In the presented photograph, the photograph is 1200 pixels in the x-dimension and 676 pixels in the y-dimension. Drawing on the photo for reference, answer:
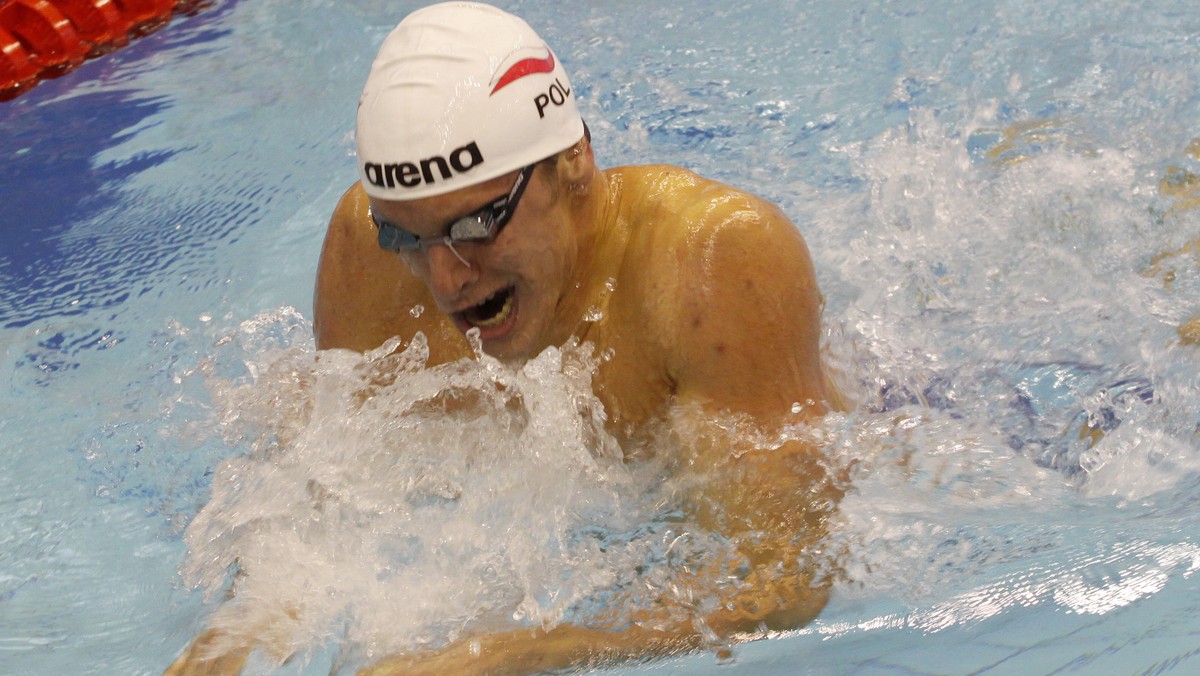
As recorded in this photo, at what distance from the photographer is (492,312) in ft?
6.76

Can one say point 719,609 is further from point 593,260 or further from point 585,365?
point 593,260

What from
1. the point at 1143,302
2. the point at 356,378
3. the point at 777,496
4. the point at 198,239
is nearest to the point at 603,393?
the point at 777,496

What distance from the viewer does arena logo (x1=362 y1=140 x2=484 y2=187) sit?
72.7 inches

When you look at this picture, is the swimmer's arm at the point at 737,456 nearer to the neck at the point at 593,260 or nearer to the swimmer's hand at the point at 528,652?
the swimmer's hand at the point at 528,652

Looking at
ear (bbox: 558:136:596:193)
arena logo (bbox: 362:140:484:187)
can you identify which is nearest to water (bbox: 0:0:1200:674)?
ear (bbox: 558:136:596:193)

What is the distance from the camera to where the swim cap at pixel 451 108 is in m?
1.85

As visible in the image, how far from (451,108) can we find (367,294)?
0.57 metres

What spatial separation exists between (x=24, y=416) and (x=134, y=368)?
29cm

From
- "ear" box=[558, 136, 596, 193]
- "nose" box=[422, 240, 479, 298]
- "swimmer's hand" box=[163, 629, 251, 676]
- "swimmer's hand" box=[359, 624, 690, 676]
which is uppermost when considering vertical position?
"ear" box=[558, 136, 596, 193]

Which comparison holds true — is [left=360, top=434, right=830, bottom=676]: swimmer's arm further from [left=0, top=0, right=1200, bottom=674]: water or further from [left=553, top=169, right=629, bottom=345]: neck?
[left=553, top=169, right=629, bottom=345]: neck

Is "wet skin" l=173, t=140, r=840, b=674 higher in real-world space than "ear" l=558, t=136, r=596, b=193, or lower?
lower

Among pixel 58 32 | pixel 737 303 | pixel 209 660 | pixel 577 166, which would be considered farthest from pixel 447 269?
pixel 58 32

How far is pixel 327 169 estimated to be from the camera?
13.6 ft

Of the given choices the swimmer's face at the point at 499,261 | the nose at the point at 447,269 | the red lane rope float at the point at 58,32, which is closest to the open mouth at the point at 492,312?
the swimmer's face at the point at 499,261
